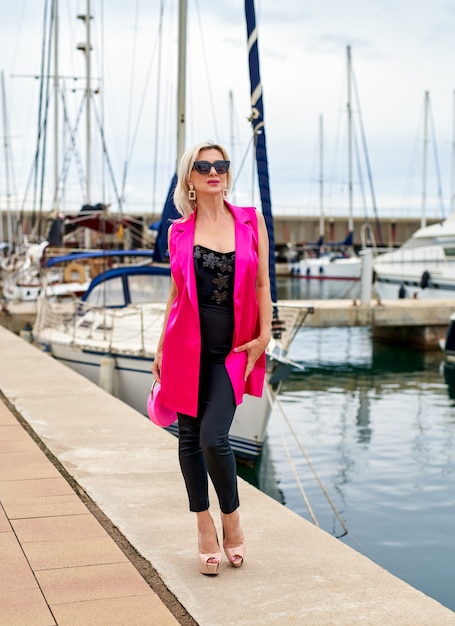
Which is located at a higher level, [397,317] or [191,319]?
[191,319]

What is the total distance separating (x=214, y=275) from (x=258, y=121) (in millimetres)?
7000

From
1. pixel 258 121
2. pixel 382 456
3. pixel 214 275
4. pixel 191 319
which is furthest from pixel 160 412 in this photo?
pixel 382 456

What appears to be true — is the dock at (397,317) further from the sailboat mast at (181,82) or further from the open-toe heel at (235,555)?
the open-toe heel at (235,555)

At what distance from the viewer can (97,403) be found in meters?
9.27

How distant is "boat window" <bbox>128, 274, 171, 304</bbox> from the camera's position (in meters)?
15.5

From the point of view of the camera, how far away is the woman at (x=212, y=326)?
14.3ft

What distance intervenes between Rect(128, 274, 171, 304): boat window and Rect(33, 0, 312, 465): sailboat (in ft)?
0.05

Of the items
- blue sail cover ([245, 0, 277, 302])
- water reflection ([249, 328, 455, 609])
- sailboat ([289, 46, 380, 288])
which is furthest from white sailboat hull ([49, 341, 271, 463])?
sailboat ([289, 46, 380, 288])

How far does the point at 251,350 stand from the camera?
442 centimetres

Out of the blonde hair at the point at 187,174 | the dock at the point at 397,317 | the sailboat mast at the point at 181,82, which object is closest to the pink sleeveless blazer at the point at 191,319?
Result: the blonde hair at the point at 187,174

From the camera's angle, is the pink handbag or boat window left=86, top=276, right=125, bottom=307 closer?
the pink handbag

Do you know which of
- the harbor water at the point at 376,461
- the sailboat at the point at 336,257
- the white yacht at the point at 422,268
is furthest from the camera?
the sailboat at the point at 336,257

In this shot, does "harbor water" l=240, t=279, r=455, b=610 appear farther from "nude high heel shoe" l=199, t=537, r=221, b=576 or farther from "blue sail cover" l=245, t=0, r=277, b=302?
"nude high heel shoe" l=199, t=537, r=221, b=576

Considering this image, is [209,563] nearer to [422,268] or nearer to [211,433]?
A: [211,433]
